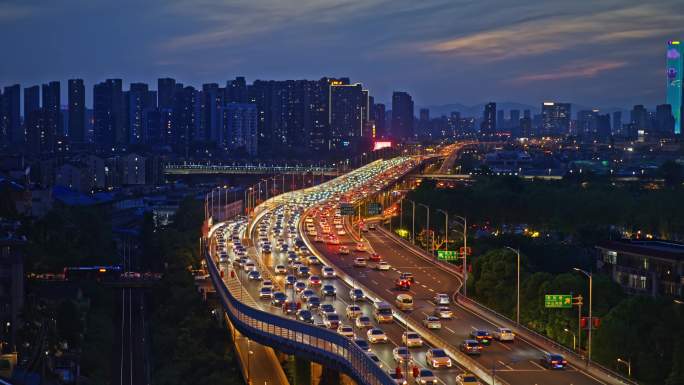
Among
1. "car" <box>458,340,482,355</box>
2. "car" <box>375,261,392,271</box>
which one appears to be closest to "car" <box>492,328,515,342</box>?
"car" <box>458,340,482,355</box>

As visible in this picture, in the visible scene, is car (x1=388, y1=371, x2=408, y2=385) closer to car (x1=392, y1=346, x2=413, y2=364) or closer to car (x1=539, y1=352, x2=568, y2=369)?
car (x1=392, y1=346, x2=413, y2=364)

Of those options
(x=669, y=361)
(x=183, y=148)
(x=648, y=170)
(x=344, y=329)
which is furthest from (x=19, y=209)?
(x=183, y=148)

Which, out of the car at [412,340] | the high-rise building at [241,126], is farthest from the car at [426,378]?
the high-rise building at [241,126]

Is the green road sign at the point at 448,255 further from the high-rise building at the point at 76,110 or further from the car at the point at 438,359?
the high-rise building at the point at 76,110

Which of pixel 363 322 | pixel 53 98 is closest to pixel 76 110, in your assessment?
pixel 53 98

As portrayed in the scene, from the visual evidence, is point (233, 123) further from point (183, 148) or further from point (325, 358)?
point (325, 358)

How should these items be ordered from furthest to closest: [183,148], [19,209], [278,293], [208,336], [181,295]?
[183,148]
[19,209]
[181,295]
[208,336]
[278,293]

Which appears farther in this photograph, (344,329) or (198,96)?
(198,96)

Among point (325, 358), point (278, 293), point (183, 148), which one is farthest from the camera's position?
point (183, 148)
